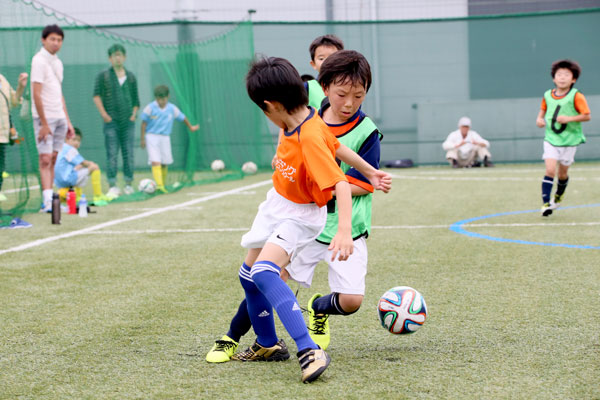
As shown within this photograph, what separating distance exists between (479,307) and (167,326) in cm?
171

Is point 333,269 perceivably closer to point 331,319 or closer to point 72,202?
point 331,319

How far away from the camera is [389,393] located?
2.84 meters

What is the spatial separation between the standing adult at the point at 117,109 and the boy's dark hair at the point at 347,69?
8044mm

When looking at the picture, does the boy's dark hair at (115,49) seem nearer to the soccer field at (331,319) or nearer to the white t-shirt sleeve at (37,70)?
the white t-shirt sleeve at (37,70)

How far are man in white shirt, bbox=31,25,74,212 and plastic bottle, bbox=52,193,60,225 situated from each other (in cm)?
109

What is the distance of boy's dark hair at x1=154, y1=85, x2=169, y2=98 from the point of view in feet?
39.0

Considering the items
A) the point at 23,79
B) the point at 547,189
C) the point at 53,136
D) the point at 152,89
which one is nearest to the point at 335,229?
the point at 547,189

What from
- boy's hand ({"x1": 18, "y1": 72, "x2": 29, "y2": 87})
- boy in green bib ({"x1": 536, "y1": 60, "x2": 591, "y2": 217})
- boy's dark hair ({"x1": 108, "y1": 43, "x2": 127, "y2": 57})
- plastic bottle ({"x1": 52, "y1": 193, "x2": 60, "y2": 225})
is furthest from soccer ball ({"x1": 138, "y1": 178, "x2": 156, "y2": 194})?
boy in green bib ({"x1": 536, "y1": 60, "x2": 591, "y2": 217})

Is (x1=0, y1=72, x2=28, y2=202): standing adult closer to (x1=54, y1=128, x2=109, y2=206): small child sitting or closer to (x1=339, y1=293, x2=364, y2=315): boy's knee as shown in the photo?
(x1=54, y1=128, x2=109, y2=206): small child sitting

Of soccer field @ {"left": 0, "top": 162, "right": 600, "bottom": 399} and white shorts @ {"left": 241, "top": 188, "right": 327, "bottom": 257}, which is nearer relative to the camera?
soccer field @ {"left": 0, "top": 162, "right": 600, "bottom": 399}

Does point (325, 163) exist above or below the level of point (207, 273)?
Result: above

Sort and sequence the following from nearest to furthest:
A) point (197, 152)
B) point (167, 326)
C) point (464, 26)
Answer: point (167, 326) → point (197, 152) → point (464, 26)

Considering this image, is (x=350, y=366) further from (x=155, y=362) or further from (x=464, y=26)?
(x=464, y=26)

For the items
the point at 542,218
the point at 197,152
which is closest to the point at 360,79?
the point at 542,218
